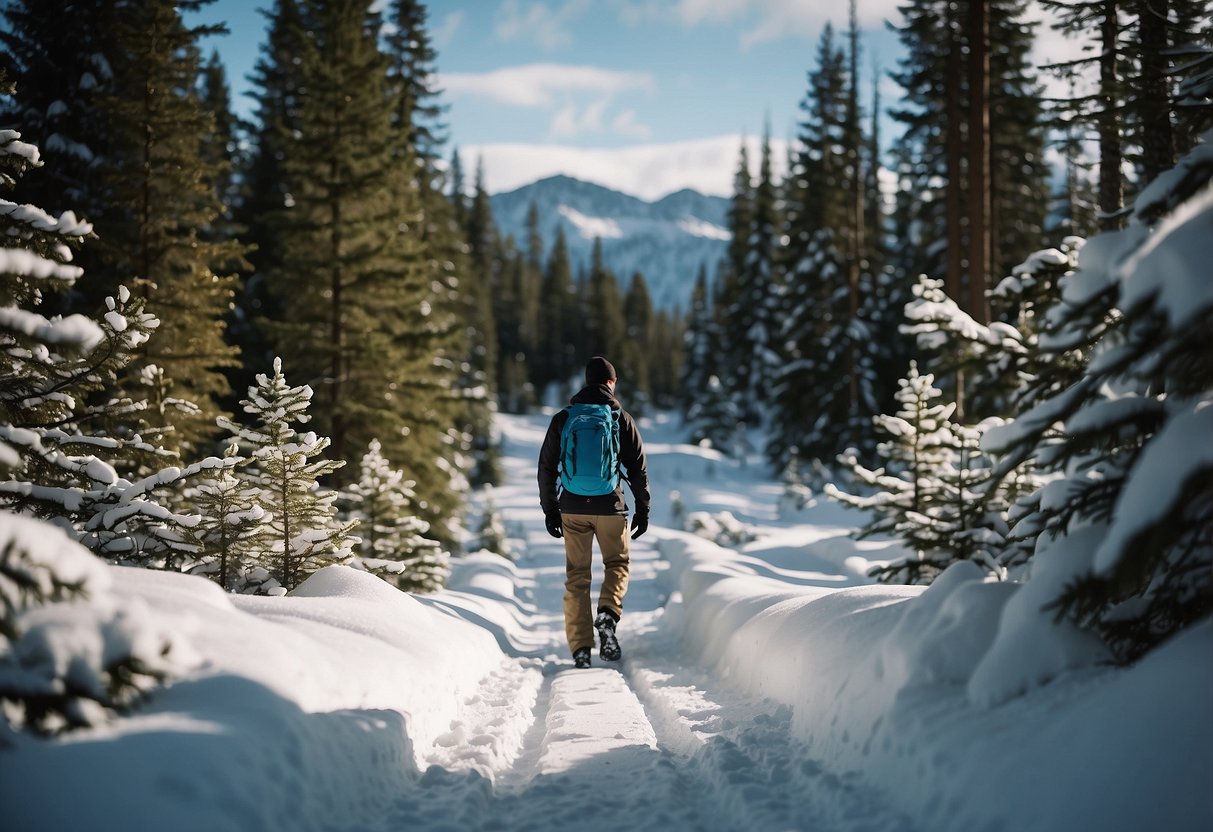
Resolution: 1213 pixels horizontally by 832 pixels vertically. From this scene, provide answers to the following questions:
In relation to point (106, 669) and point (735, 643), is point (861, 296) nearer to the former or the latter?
point (735, 643)

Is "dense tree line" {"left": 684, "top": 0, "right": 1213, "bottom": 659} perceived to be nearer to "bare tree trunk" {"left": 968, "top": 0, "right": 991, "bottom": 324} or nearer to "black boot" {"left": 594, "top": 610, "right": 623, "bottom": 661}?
"bare tree trunk" {"left": 968, "top": 0, "right": 991, "bottom": 324}

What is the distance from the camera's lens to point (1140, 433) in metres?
3.07

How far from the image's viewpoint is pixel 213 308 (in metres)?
11.2

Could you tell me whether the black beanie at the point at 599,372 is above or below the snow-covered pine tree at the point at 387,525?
above

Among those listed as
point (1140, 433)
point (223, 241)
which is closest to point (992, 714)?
point (1140, 433)

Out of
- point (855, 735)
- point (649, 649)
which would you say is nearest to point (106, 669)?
point (855, 735)

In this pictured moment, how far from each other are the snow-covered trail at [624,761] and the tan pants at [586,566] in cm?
43

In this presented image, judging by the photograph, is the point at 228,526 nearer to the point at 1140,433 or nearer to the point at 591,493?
the point at 591,493

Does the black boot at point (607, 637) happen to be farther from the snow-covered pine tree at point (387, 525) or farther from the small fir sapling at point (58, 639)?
the small fir sapling at point (58, 639)

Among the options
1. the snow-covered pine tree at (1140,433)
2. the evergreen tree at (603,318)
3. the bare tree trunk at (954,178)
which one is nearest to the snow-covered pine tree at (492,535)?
the bare tree trunk at (954,178)

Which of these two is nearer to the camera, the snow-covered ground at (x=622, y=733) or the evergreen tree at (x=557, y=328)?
the snow-covered ground at (x=622, y=733)

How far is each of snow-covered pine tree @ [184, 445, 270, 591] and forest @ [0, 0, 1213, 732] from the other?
0.03 m

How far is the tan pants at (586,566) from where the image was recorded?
6965 millimetres

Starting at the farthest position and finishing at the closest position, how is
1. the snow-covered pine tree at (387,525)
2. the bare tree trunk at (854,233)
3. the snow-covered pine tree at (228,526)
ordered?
the bare tree trunk at (854,233), the snow-covered pine tree at (387,525), the snow-covered pine tree at (228,526)
